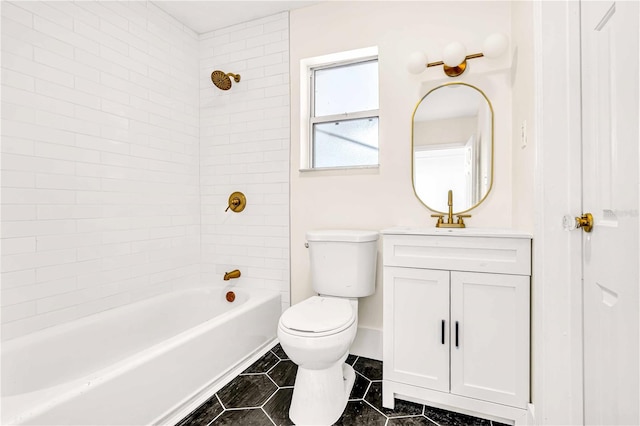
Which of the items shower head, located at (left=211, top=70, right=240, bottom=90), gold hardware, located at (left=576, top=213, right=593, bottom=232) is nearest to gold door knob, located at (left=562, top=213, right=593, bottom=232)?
gold hardware, located at (left=576, top=213, right=593, bottom=232)

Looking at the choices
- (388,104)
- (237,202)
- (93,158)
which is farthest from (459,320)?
(93,158)

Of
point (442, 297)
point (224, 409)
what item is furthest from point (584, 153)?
point (224, 409)

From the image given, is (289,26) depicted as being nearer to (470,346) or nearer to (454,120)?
(454,120)

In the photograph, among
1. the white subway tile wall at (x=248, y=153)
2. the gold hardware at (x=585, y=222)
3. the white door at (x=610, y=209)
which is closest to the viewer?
the white door at (x=610, y=209)

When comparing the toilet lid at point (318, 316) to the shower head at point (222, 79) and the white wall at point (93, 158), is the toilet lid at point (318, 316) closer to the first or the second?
the white wall at point (93, 158)

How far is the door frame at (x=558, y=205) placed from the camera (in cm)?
111

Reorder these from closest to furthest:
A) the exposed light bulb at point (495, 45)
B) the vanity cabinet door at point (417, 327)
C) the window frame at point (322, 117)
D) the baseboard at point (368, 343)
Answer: the vanity cabinet door at point (417, 327) < the exposed light bulb at point (495, 45) < the baseboard at point (368, 343) < the window frame at point (322, 117)

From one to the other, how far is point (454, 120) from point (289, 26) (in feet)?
4.50

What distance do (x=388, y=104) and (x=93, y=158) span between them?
181 centimetres

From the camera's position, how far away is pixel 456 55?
1.75m

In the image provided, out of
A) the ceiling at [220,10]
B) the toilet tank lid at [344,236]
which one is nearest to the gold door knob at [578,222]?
the toilet tank lid at [344,236]

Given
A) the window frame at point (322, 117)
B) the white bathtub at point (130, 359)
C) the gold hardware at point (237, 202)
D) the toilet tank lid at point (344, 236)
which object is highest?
the window frame at point (322, 117)

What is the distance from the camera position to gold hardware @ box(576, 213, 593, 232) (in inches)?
40.4

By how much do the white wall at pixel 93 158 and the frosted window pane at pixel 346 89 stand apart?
1039 mm
